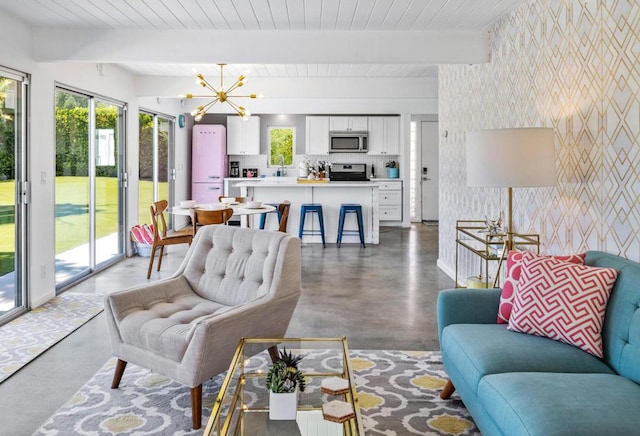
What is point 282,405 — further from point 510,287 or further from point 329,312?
point 329,312

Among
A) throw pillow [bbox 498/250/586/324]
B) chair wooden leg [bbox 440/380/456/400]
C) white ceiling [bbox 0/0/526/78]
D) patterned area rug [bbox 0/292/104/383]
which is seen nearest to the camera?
throw pillow [bbox 498/250/586/324]

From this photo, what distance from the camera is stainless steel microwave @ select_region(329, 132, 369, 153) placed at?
10195 millimetres

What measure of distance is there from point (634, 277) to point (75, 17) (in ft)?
14.3

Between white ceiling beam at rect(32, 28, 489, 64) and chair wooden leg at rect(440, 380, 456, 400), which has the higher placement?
white ceiling beam at rect(32, 28, 489, 64)

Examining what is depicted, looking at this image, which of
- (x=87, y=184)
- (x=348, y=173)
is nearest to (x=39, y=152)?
(x=87, y=184)

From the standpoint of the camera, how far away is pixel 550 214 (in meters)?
3.31

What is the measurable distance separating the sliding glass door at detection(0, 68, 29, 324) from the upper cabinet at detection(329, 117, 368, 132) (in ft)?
22.0

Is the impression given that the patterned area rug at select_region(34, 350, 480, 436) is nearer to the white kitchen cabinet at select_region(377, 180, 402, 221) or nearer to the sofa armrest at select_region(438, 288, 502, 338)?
the sofa armrest at select_region(438, 288, 502, 338)

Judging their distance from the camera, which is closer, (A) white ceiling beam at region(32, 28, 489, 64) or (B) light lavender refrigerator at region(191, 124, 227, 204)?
(A) white ceiling beam at region(32, 28, 489, 64)

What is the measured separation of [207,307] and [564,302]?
1803mm

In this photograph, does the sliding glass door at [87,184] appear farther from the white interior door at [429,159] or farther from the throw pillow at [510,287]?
the white interior door at [429,159]

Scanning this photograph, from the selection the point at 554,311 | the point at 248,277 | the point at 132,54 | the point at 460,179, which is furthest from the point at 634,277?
the point at 132,54

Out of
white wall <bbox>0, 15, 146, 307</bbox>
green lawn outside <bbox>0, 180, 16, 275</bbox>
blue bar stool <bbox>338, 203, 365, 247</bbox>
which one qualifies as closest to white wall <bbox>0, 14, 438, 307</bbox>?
white wall <bbox>0, 15, 146, 307</bbox>

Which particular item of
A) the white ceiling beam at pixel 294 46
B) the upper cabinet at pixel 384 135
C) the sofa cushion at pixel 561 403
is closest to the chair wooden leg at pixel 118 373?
the sofa cushion at pixel 561 403
